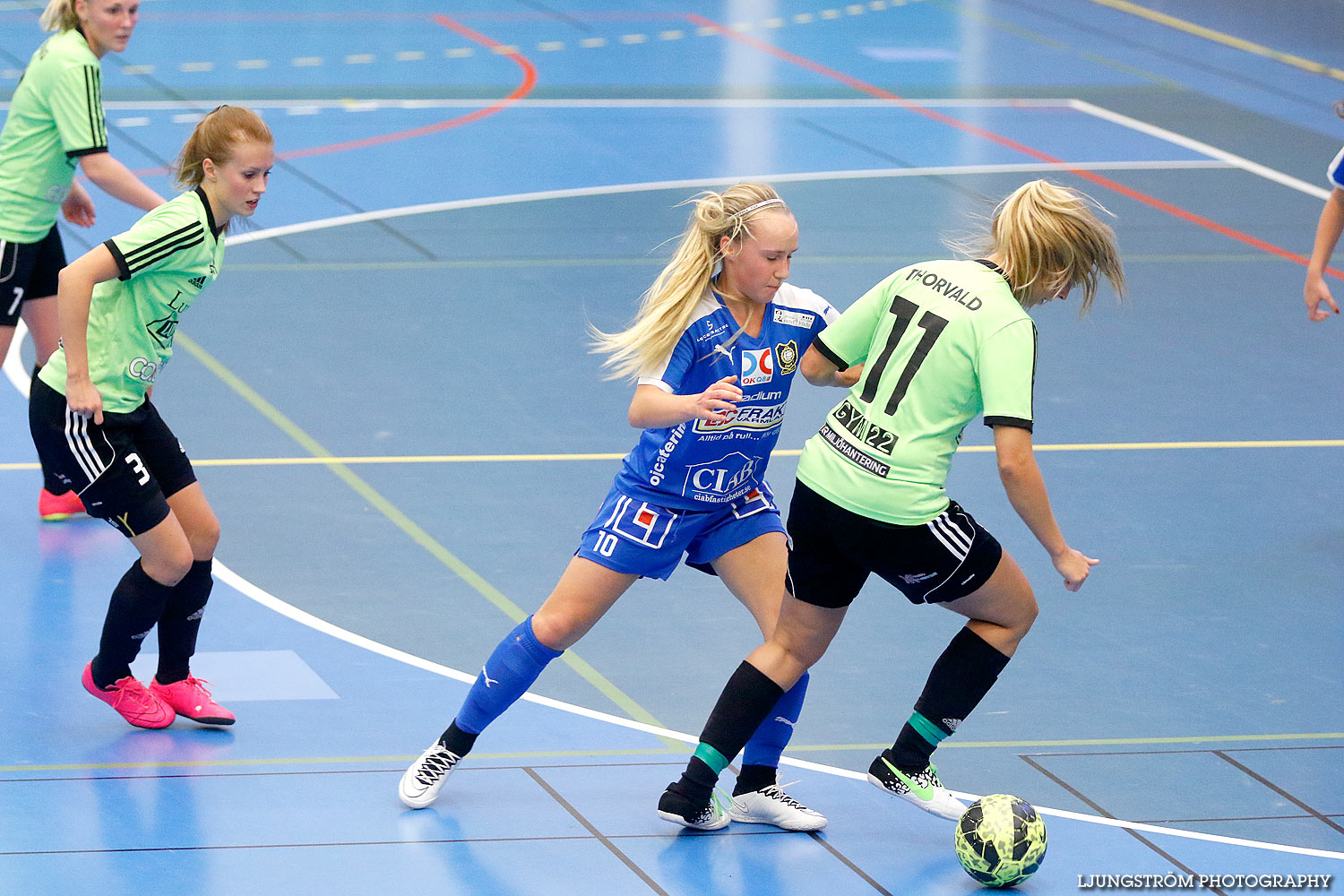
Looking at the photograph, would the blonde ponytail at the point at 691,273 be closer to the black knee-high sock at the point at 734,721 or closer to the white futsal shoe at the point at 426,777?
the black knee-high sock at the point at 734,721

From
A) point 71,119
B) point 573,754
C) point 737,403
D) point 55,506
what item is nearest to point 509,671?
point 573,754

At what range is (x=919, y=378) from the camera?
16.4 ft

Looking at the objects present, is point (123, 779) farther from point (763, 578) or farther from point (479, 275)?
point (479, 275)

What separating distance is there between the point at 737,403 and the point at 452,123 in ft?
40.5

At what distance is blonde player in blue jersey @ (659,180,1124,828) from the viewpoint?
16.1 feet

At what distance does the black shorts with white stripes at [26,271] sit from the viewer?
7.71 m

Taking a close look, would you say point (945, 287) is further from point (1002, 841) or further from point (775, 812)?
point (775, 812)

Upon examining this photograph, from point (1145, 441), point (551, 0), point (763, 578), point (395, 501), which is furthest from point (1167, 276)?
point (551, 0)

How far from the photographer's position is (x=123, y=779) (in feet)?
18.5

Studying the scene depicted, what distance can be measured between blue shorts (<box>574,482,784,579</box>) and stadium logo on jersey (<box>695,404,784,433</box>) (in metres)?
0.26

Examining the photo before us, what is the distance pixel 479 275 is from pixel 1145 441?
15.7ft

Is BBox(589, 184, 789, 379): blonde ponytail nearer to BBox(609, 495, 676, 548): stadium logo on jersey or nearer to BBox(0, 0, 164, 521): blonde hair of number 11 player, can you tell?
BBox(609, 495, 676, 548): stadium logo on jersey

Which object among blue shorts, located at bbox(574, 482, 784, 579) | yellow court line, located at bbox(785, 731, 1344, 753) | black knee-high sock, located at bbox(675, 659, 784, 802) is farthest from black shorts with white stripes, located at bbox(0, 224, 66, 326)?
black knee-high sock, located at bbox(675, 659, 784, 802)

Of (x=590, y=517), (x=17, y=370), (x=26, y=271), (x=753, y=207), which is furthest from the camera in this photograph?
(x=17, y=370)
